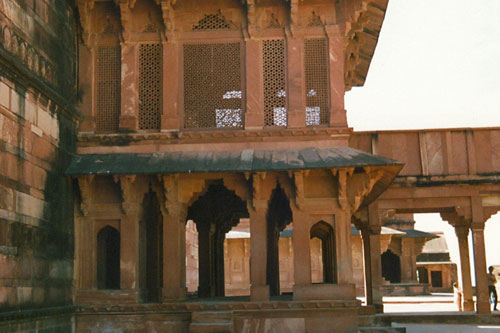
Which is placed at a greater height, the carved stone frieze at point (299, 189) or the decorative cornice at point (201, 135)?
the decorative cornice at point (201, 135)

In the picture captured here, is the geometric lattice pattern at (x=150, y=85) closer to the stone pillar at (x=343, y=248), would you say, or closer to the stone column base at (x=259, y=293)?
the stone column base at (x=259, y=293)

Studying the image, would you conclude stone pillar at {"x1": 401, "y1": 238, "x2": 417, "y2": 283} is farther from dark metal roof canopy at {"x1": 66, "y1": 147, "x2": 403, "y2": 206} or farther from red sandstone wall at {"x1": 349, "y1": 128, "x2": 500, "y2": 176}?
dark metal roof canopy at {"x1": 66, "y1": 147, "x2": 403, "y2": 206}

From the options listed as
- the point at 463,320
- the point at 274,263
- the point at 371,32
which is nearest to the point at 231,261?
the point at 274,263

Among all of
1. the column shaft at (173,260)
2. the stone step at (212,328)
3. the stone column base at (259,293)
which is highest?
the column shaft at (173,260)

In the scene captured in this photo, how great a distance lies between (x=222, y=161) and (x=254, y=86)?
1.97 m

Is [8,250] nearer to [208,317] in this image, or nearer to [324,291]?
[208,317]

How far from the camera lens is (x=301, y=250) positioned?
47.1 ft

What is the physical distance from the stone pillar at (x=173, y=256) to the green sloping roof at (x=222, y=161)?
40.2 inches

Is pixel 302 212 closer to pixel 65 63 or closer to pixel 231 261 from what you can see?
pixel 65 63

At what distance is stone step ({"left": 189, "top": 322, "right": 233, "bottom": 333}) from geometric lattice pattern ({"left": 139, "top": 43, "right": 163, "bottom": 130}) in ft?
15.0

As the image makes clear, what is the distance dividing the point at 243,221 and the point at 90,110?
23673 millimetres

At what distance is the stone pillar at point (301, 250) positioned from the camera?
14.3 m

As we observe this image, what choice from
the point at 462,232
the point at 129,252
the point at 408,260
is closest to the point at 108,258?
the point at 129,252

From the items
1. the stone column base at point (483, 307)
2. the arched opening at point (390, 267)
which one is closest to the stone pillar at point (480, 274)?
the stone column base at point (483, 307)
